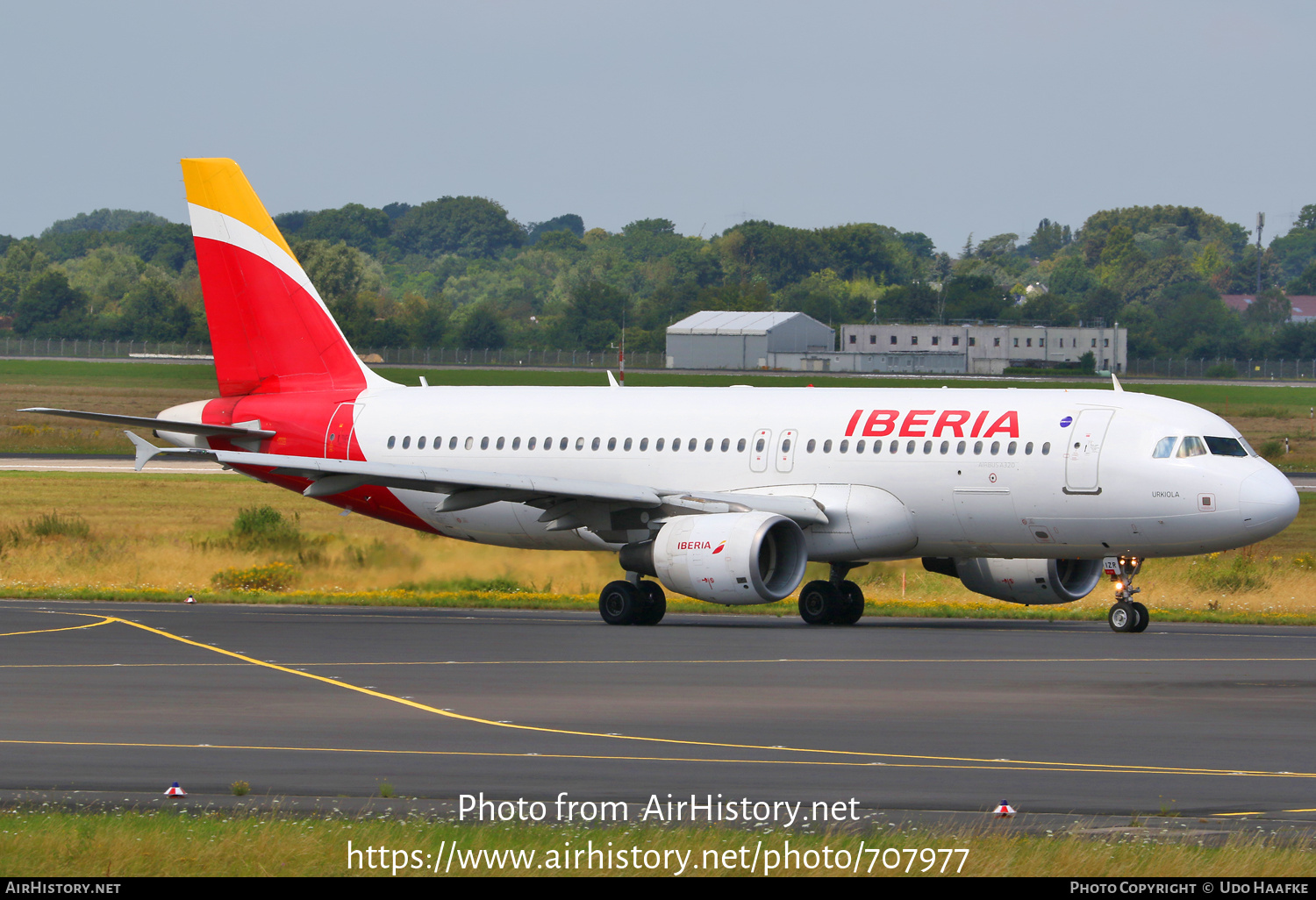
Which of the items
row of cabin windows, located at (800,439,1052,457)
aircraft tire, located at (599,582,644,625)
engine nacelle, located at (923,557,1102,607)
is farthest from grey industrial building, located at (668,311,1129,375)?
aircraft tire, located at (599,582,644,625)

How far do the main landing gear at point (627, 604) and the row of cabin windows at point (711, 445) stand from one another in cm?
318

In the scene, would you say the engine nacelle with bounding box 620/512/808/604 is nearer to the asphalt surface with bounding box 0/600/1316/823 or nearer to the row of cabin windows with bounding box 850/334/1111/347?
the asphalt surface with bounding box 0/600/1316/823

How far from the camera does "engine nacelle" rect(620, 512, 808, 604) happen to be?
32.2m

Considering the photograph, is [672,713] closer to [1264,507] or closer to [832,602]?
[832,602]

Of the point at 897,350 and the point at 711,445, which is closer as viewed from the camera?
the point at 711,445

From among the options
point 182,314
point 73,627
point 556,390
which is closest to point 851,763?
point 73,627

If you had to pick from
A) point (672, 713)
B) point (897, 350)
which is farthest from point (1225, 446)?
point (897, 350)

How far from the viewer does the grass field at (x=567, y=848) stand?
12.1m

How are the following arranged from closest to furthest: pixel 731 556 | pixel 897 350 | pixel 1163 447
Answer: pixel 731 556
pixel 1163 447
pixel 897 350

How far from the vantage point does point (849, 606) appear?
3503 centimetres

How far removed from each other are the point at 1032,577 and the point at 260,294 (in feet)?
57.8

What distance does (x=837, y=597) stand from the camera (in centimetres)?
3494

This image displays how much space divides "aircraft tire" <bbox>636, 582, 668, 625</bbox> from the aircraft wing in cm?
153
